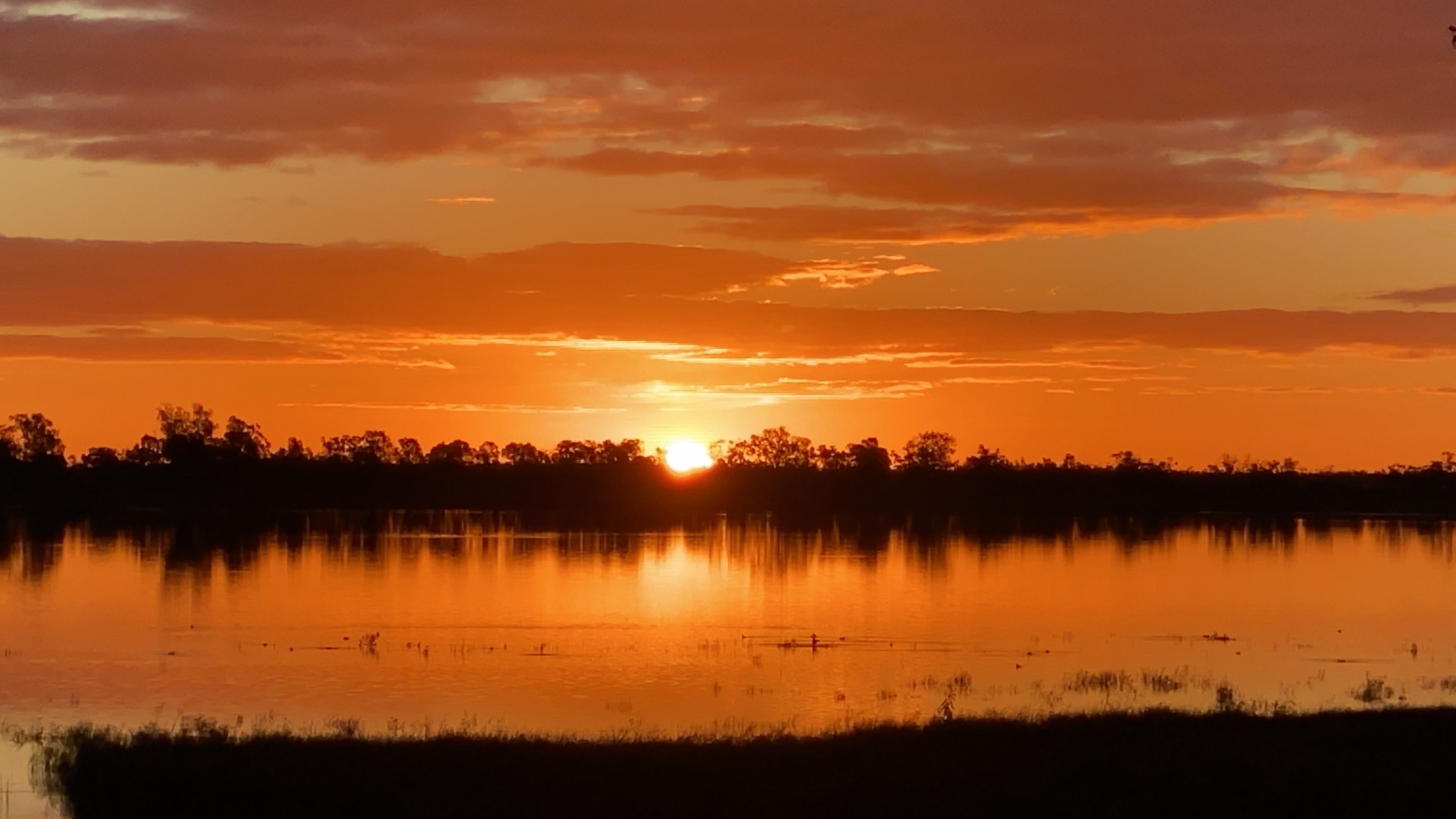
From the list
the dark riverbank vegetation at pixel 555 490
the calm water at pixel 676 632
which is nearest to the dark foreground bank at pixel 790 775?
the calm water at pixel 676 632

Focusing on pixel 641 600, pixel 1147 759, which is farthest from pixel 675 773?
pixel 641 600

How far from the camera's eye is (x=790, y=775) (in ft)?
76.7

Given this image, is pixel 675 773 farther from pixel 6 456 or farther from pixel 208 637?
pixel 6 456

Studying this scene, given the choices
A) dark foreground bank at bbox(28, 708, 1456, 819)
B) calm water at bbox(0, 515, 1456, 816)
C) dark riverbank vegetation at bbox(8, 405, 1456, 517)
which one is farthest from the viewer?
dark riverbank vegetation at bbox(8, 405, 1456, 517)

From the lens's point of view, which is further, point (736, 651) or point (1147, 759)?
point (736, 651)

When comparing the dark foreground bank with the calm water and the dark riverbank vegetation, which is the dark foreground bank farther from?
the dark riverbank vegetation

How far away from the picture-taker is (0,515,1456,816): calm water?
3844 centimetres

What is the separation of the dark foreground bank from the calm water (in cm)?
468

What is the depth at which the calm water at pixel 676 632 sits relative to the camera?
126 feet

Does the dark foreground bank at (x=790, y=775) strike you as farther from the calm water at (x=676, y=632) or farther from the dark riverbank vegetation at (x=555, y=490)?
the dark riverbank vegetation at (x=555, y=490)

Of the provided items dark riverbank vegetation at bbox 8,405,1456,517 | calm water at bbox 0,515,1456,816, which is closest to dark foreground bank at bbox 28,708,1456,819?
calm water at bbox 0,515,1456,816

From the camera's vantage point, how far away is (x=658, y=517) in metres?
168

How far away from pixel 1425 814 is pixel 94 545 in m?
94.3

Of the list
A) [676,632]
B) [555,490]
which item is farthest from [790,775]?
[555,490]
